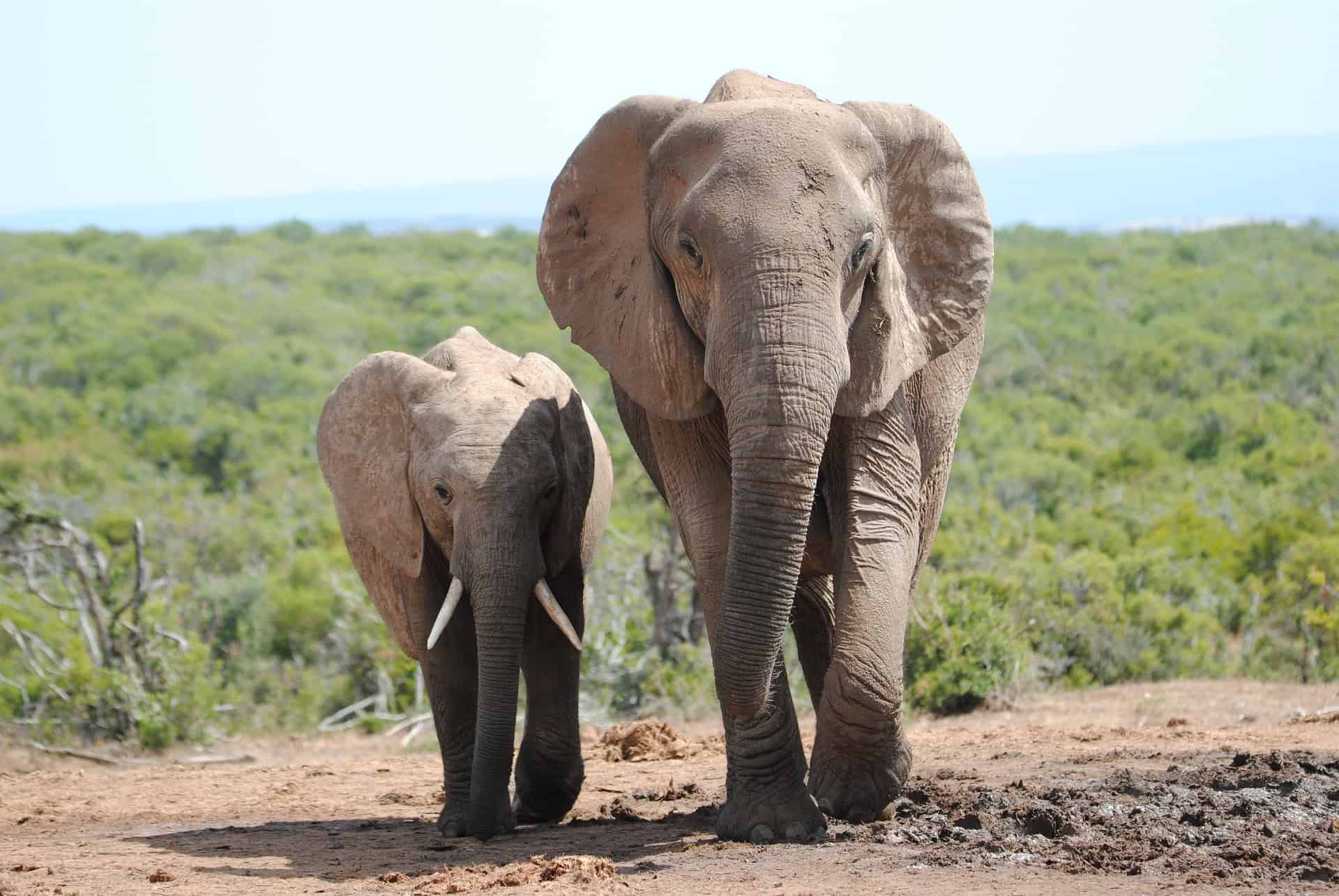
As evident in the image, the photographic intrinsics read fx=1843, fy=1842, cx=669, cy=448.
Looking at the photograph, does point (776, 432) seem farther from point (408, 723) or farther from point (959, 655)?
point (408, 723)

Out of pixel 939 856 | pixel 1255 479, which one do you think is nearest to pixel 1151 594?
pixel 939 856

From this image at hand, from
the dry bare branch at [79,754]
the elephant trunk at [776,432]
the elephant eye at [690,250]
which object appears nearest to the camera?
the elephant trunk at [776,432]

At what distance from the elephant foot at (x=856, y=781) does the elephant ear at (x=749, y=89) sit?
78.9 inches

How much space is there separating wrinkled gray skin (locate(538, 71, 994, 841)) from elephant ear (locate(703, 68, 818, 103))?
11 mm

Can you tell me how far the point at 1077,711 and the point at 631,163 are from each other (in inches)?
182

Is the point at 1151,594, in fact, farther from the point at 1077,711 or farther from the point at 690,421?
the point at 690,421

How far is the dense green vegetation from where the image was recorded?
Result: 10688 mm

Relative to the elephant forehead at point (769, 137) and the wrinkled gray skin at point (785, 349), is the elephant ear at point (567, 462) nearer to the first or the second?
the wrinkled gray skin at point (785, 349)

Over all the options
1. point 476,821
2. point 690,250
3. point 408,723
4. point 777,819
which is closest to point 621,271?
point 690,250

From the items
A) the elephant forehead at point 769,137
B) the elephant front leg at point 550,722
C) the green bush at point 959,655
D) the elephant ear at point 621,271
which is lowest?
the green bush at point 959,655

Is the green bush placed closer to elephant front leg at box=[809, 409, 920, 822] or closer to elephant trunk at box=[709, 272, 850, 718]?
elephant front leg at box=[809, 409, 920, 822]

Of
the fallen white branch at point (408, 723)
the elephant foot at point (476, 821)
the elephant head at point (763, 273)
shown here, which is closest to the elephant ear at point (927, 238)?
the elephant head at point (763, 273)

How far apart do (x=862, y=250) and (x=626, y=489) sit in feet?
40.9

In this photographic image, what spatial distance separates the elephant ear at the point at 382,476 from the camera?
21.6ft
